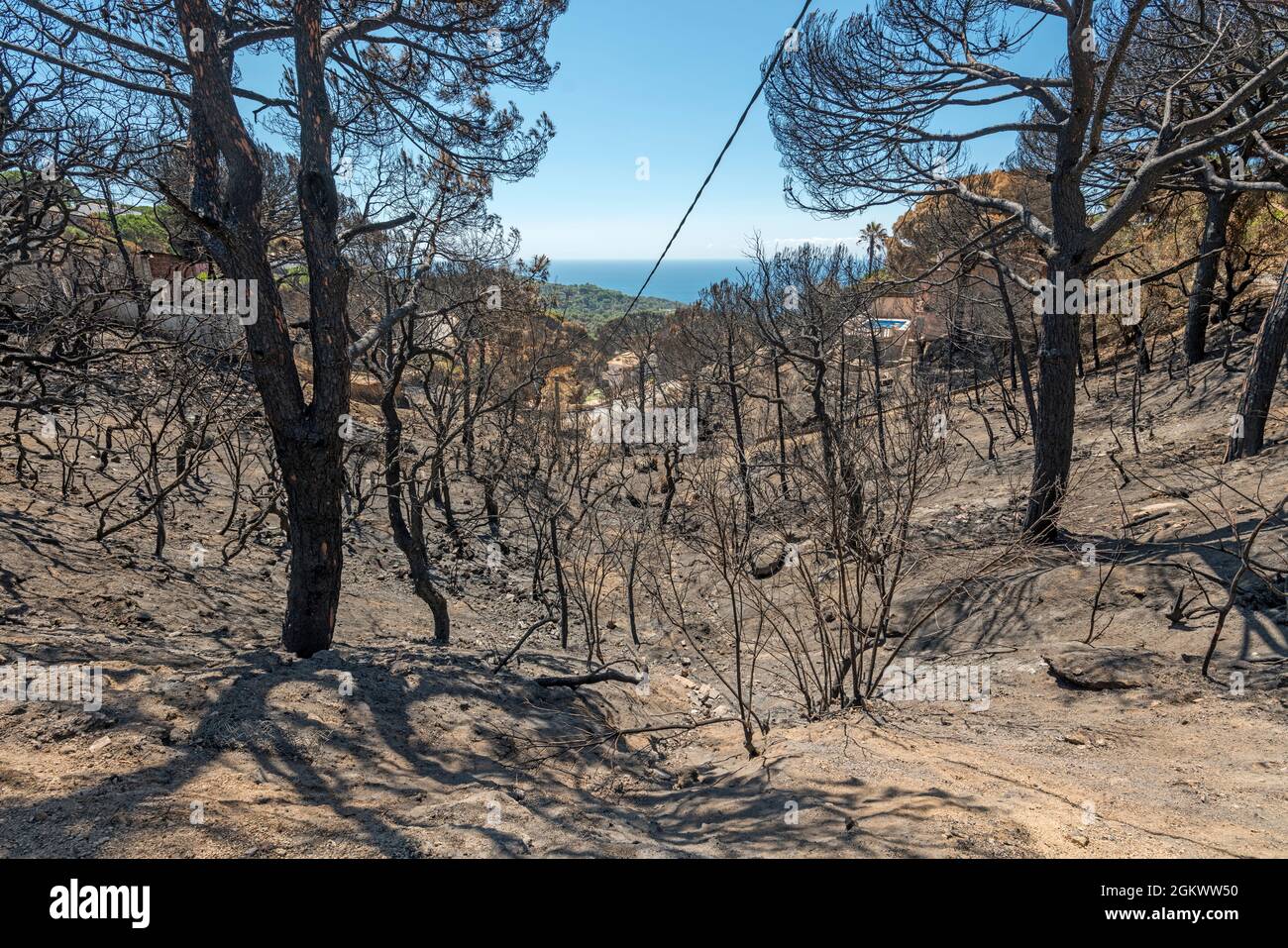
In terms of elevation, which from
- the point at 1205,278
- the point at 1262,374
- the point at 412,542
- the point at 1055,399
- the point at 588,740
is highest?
the point at 1205,278

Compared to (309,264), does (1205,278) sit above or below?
above

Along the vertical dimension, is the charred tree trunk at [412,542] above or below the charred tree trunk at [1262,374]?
below

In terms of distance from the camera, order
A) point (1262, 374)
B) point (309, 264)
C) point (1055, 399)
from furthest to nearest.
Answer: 1. point (1262, 374)
2. point (1055, 399)
3. point (309, 264)

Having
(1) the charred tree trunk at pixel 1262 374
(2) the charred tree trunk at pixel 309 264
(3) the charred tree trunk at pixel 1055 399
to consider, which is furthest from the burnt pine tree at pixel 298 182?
(1) the charred tree trunk at pixel 1262 374

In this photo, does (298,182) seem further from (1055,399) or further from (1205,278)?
(1205,278)

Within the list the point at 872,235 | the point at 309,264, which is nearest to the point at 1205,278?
the point at 872,235

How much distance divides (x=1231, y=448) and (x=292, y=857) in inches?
428

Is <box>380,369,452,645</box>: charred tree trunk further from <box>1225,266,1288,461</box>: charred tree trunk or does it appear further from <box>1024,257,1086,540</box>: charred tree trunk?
<box>1225,266,1288,461</box>: charred tree trunk

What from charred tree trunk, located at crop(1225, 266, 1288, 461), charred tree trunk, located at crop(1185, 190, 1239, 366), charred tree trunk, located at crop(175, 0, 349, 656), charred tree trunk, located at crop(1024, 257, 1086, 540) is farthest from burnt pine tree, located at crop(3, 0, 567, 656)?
charred tree trunk, located at crop(1185, 190, 1239, 366)

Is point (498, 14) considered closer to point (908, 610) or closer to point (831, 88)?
point (831, 88)

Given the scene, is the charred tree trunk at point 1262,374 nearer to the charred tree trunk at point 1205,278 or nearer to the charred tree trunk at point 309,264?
the charred tree trunk at point 1205,278

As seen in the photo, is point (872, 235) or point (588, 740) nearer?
point (588, 740)

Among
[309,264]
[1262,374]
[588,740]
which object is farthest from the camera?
[1262,374]

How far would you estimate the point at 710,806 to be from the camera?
3.86 m
